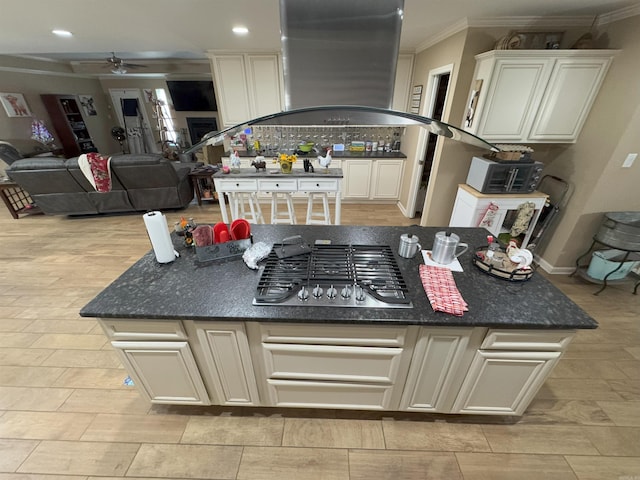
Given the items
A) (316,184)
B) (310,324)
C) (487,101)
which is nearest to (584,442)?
(310,324)

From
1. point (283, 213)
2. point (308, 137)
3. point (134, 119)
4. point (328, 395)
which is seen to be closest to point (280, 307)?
point (328, 395)

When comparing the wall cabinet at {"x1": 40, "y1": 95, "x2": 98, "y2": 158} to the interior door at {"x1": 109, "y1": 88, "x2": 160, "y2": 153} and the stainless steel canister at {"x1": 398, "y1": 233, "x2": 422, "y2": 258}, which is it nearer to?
the interior door at {"x1": 109, "y1": 88, "x2": 160, "y2": 153}

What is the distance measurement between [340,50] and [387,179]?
3.53 m

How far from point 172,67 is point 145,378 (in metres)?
7.75

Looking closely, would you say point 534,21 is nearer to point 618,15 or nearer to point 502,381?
point 618,15

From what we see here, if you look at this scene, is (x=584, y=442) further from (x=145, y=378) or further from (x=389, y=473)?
(x=145, y=378)

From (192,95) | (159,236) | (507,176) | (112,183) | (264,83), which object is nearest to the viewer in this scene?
(159,236)

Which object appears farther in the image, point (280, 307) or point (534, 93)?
point (534, 93)

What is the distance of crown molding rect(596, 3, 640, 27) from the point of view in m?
1.95

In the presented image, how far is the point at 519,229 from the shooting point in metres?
2.58

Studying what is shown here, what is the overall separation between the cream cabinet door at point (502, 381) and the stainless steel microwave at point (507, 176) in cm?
191

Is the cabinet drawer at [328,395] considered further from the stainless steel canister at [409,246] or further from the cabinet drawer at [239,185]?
the cabinet drawer at [239,185]

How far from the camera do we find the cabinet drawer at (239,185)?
3.14 m

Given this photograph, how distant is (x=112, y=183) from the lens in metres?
3.72
